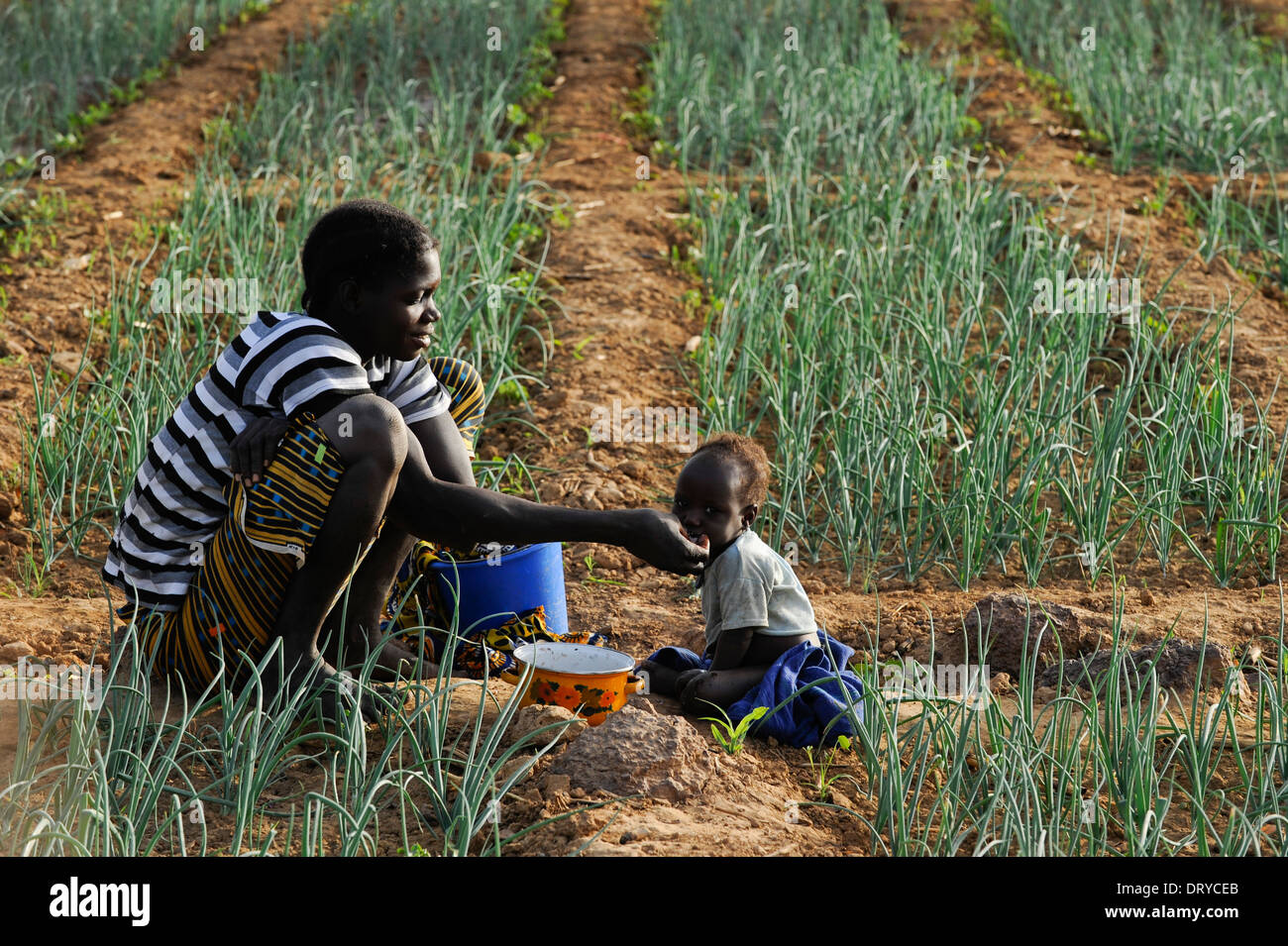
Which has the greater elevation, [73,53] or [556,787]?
[73,53]

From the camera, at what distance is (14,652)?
2570 millimetres

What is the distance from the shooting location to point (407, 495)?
2.38 metres

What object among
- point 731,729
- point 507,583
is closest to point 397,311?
point 507,583

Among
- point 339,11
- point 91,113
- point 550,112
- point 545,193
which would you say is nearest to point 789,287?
point 545,193

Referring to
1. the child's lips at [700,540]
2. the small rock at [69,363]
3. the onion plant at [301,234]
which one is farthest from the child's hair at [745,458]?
the small rock at [69,363]

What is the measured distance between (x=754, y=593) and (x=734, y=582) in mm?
41

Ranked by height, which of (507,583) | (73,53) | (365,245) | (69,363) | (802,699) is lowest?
(802,699)

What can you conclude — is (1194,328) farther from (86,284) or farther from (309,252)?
(86,284)

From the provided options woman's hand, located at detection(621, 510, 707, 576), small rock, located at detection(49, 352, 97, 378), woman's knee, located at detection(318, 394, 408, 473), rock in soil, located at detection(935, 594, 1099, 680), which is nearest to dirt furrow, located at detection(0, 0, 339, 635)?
small rock, located at detection(49, 352, 97, 378)

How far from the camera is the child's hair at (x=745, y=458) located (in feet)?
8.15

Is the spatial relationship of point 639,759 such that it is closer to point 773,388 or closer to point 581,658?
point 581,658

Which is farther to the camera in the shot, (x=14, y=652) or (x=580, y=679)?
(x=14, y=652)

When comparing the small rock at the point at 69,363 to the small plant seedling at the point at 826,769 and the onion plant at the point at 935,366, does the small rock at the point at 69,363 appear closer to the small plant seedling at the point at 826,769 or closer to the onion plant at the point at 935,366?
the onion plant at the point at 935,366

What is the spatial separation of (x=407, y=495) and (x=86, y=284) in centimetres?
269
